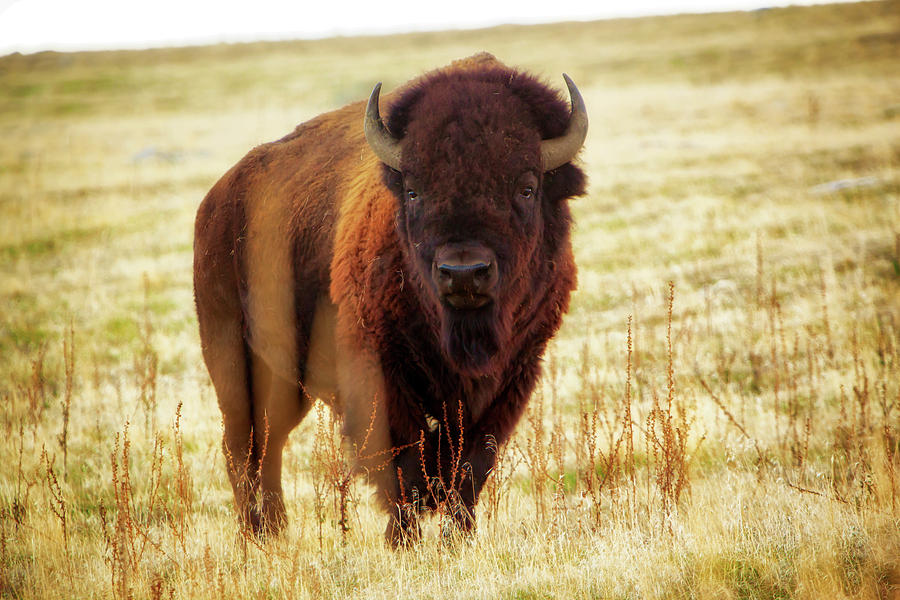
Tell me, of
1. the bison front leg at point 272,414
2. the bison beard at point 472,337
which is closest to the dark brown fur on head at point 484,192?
the bison beard at point 472,337

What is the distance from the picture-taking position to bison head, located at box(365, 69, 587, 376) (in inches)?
140

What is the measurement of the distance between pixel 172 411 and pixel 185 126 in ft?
114

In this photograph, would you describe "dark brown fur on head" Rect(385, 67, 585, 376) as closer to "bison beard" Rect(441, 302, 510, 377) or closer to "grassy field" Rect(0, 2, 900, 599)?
"bison beard" Rect(441, 302, 510, 377)

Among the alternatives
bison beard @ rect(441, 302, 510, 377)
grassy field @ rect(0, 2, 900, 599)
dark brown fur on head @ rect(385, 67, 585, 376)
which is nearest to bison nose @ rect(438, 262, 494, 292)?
dark brown fur on head @ rect(385, 67, 585, 376)

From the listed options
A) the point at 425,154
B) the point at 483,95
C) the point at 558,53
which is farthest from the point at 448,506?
the point at 558,53

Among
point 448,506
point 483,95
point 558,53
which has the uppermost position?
point 558,53

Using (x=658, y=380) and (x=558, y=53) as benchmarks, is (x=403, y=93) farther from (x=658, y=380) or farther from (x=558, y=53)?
(x=558, y=53)

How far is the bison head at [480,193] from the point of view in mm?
3559

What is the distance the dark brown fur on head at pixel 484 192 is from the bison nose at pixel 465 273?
12 centimetres

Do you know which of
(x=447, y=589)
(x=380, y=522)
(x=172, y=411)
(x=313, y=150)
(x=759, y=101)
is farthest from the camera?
(x=759, y=101)

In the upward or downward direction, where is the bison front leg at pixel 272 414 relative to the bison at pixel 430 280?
downward

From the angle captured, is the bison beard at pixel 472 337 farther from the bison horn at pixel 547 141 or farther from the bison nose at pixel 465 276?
the bison horn at pixel 547 141

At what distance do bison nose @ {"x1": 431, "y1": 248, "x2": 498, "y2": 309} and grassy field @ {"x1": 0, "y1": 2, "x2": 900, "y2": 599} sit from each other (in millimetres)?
1136

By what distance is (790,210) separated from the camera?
529 inches
